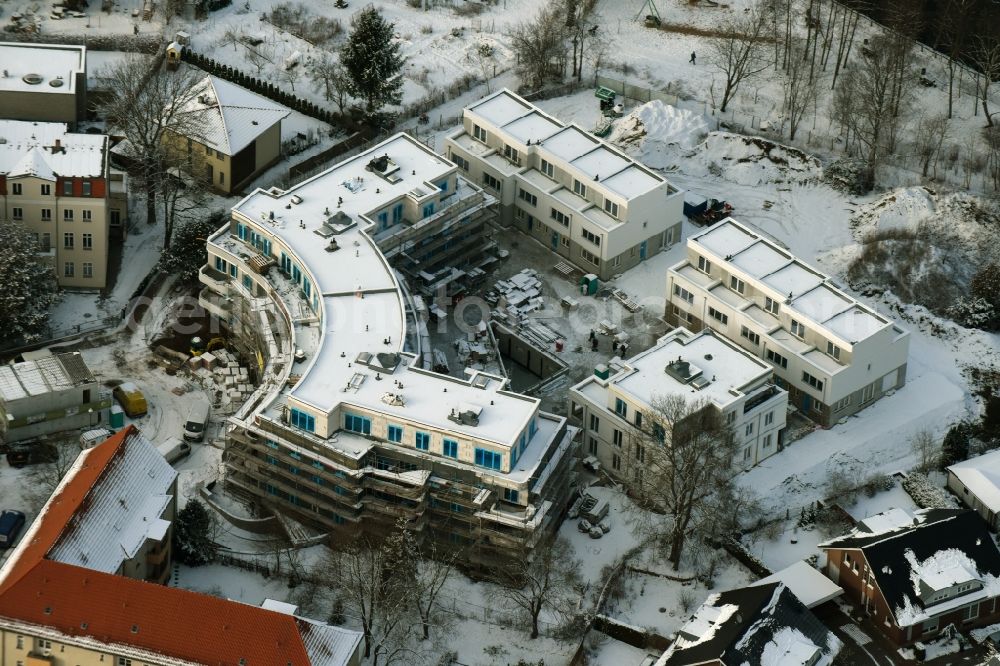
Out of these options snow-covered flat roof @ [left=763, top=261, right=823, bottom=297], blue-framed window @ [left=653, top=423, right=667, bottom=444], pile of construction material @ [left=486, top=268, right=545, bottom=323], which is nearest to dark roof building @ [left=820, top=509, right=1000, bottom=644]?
blue-framed window @ [left=653, top=423, right=667, bottom=444]

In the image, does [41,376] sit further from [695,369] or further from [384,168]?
[695,369]

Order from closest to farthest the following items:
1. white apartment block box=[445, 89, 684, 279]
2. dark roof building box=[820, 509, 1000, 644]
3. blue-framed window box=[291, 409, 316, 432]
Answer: dark roof building box=[820, 509, 1000, 644], blue-framed window box=[291, 409, 316, 432], white apartment block box=[445, 89, 684, 279]

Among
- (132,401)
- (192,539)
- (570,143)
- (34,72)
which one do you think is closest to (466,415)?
(192,539)

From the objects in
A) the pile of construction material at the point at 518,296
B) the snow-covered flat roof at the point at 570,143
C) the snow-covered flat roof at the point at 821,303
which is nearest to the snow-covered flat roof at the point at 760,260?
the snow-covered flat roof at the point at 821,303

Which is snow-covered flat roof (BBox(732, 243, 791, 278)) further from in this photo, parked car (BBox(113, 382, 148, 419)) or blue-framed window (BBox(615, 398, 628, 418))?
parked car (BBox(113, 382, 148, 419))

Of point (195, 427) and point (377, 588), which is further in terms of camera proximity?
point (195, 427)

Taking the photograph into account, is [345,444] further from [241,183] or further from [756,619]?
[241,183]

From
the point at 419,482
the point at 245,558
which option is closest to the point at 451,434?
the point at 419,482
